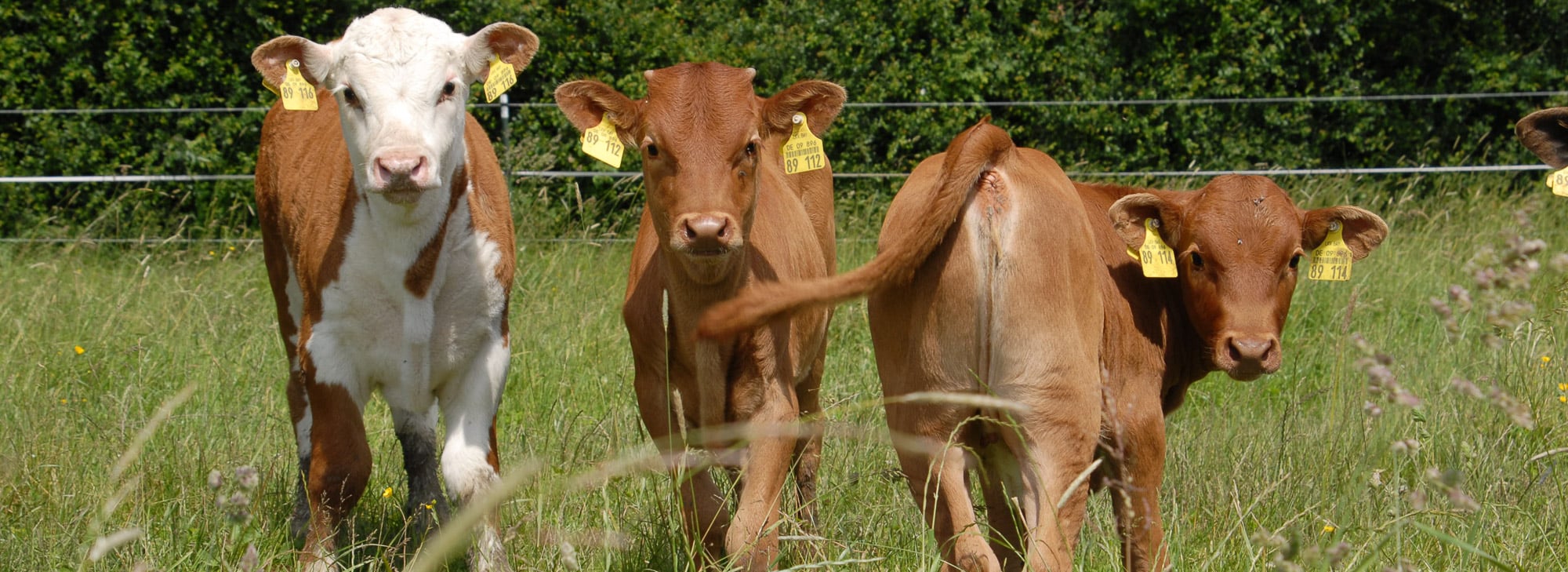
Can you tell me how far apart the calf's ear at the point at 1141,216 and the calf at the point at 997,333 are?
368mm

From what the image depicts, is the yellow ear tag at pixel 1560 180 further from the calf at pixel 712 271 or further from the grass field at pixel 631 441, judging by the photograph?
the calf at pixel 712 271

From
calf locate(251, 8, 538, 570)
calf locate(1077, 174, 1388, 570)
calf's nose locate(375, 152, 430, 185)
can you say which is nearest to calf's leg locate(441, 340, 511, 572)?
calf locate(251, 8, 538, 570)

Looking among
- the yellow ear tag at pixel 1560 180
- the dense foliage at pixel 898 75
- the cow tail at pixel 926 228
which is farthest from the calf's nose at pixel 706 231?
the dense foliage at pixel 898 75

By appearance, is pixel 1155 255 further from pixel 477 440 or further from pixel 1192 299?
pixel 477 440

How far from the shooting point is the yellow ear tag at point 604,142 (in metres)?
4.14

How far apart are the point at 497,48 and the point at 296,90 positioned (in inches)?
26.0

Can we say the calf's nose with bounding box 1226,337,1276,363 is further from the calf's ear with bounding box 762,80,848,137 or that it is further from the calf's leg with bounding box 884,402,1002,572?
the calf's ear with bounding box 762,80,848,137

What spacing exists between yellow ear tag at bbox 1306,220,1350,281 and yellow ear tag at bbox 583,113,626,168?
2144 mm

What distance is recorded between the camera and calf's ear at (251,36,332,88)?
4.32 m

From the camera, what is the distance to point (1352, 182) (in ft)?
36.7

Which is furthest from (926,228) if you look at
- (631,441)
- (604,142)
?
(631,441)

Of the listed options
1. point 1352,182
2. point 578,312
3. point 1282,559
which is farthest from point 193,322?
point 1352,182

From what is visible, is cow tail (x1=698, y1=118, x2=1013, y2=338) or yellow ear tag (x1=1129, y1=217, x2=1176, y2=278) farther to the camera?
yellow ear tag (x1=1129, y1=217, x2=1176, y2=278)

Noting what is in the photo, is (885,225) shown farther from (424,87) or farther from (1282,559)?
(1282,559)
